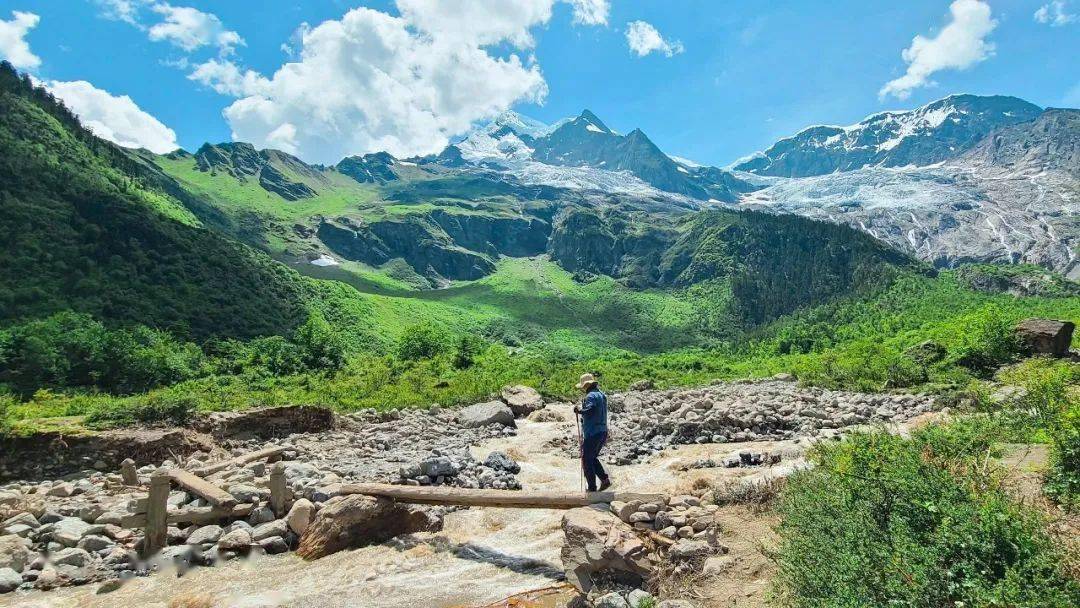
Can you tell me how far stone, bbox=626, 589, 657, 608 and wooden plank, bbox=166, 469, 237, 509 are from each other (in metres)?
8.36

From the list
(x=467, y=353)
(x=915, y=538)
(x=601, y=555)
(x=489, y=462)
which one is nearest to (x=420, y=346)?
(x=467, y=353)

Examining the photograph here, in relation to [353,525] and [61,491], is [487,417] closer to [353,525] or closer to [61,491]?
[353,525]

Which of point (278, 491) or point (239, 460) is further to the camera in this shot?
point (239, 460)

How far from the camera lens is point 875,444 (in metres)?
7.92

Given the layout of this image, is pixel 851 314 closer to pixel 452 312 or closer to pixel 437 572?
pixel 452 312

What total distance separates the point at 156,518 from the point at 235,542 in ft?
5.22

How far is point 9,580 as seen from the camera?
30.8 ft

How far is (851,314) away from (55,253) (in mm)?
93089

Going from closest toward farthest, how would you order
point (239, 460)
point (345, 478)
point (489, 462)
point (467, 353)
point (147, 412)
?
point (345, 478), point (489, 462), point (239, 460), point (147, 412), point (467, 353)

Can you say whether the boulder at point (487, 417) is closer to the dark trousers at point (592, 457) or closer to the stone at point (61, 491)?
the dark trousers at point (592, 457)

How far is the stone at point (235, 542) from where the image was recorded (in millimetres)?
10391

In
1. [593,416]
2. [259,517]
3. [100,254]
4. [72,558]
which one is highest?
[100,254]

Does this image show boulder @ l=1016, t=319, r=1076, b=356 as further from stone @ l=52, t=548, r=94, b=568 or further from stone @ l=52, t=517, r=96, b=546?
stone @ l=52, t=517, r=96, b=546

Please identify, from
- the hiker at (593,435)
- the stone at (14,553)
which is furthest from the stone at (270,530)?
the hiker at (593,435)
